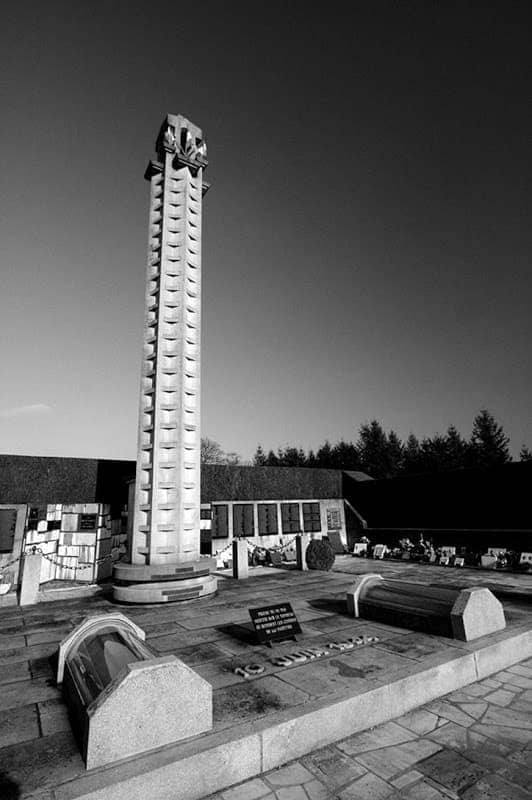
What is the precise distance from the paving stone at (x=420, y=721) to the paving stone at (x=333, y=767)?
1.16m

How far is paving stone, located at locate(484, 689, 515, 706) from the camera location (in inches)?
228

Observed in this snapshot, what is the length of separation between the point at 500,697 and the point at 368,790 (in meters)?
3.19

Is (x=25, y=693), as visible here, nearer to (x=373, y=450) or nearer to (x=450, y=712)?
(x=450, y=712)

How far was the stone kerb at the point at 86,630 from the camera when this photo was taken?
6168 millimetres

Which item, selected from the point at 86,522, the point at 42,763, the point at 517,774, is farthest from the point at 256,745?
the point at 86,522

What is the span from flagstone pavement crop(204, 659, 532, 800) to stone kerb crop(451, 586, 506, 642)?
66.9 inches

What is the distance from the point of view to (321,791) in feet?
13.2

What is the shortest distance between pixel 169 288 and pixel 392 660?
40.0 feet

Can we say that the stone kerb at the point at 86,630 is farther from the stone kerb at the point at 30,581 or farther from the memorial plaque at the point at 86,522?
the memorial plaque at the point at 86,522

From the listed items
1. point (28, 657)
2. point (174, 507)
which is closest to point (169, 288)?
Result: point (174, 507)

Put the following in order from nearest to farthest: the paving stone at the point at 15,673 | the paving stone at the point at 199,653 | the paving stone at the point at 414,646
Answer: the paving stone at the point at 15,673
the paving stone at the point at 414,646
the paving stone at the point at 199,653

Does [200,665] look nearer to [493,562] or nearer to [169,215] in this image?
[169,215]

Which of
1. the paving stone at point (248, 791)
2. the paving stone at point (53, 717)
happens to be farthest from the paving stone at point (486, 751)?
the paving stone at point (53, 717)

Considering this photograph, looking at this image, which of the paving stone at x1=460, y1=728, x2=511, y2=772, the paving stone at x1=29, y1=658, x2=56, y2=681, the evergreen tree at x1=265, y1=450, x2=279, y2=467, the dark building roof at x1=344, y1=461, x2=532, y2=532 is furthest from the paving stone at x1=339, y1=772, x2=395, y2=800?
the evergreen tree at x1=265, y1=450, x2=279, y2=467
